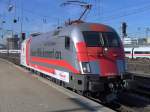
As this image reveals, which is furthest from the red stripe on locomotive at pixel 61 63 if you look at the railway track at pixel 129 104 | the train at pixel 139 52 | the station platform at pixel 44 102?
the train at pixel 139 52

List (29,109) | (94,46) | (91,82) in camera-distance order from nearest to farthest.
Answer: (29,109), (91,82), (94,46)

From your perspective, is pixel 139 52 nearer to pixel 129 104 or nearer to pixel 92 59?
pixel 129 104

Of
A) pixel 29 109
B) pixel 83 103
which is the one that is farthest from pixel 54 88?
pixel 29 109

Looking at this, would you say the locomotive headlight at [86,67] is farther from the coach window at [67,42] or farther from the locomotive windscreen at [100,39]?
the coach window at [67,42]

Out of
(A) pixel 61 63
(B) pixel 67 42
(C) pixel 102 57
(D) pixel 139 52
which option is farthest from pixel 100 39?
(D) pixel 139 52

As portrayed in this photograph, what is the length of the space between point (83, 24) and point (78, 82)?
2711 mm

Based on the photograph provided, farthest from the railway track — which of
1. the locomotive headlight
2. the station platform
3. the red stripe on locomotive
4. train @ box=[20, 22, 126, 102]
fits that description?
the station platform

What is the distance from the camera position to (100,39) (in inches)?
607

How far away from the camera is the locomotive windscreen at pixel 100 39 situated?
15.2m

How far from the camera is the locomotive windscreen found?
15243 mm

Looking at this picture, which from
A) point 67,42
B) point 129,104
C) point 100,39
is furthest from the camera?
point 67,42

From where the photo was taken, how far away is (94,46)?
49.6 ft

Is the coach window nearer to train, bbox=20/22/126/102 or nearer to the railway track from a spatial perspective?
train, bbox=20/22/126/102

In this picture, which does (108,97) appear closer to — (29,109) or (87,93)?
(87,93)
